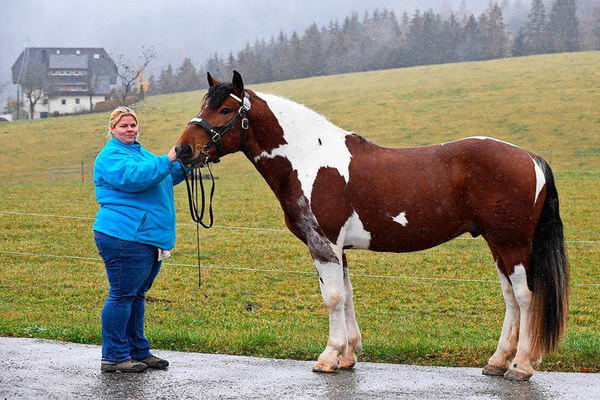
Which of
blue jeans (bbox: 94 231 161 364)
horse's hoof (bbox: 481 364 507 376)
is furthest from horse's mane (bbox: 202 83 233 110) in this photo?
horse's hoof (bbox: 481 364 507 376)

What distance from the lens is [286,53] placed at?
9919cm

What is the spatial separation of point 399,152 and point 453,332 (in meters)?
3.46

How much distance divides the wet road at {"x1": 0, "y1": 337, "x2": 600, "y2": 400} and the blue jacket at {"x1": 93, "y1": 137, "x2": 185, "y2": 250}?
1155 millimetres

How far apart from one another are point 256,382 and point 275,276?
27.6 feet

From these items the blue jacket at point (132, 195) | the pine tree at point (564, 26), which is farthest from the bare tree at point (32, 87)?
the blue jacket at point (132, 195)

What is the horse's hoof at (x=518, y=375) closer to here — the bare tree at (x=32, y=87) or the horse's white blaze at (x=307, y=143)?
the horse's white blaze at (x=307, y=143)

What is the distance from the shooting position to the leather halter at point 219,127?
6000 millimetres

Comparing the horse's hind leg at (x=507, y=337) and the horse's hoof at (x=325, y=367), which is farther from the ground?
the horse's hind leg at (x=507, y=337)

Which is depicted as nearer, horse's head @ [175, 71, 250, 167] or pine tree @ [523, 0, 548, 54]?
horse's head @ [175, 71, 250, 167]

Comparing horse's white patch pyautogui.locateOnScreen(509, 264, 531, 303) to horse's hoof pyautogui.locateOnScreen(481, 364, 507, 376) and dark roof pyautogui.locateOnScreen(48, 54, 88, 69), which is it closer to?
horse's hoof pyautogui.locateOnScreen(481, 364, 507, 376)

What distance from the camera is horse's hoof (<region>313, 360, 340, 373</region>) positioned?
5953mm

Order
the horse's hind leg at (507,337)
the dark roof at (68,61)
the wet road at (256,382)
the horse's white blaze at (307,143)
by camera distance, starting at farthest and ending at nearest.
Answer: the dark roof at (68,61)
the horse's white blaze at (307,143)
the horse's hind leg at (507,337)
the wet road at (256,382)

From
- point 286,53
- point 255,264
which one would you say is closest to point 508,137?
point 255,264

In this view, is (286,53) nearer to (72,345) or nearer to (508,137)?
(508,137)
